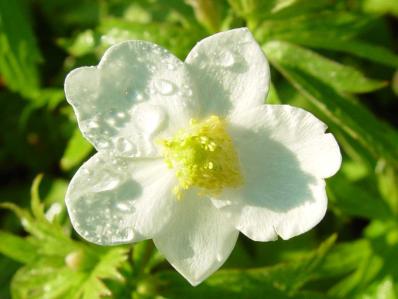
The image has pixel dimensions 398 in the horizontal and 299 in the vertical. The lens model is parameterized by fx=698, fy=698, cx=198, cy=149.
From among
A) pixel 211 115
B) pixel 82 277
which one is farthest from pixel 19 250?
pixel 211 115

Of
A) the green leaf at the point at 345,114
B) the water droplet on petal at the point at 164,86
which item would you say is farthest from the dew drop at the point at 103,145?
the green leaf at the point at 345,114

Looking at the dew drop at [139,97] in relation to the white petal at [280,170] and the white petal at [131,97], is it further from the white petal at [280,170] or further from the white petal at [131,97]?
the white petal at [280,170]

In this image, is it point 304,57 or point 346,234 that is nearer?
point 304,57

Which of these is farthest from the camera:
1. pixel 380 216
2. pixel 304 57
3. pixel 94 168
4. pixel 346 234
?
pixel 346 234

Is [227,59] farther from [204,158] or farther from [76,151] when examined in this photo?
[76,151]

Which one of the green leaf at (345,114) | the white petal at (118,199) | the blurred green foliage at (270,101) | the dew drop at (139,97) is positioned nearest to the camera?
the white petal at (118,199)

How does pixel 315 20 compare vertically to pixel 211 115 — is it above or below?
below

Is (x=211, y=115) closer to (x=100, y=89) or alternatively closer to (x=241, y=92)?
(x=241, y=92)
